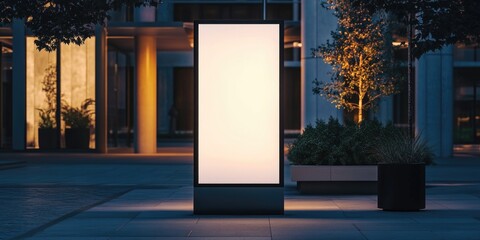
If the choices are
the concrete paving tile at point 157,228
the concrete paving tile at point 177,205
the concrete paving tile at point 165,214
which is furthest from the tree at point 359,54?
the concrete paving tile at point 157,228

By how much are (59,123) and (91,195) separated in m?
21.2

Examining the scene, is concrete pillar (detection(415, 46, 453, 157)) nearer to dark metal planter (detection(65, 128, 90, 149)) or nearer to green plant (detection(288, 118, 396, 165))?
dark metal planter (detection(65, 128, 90, 149))

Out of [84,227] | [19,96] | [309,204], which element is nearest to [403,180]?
[309,204]

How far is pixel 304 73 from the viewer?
34.9 metres

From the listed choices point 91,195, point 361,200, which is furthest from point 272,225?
point 91,195

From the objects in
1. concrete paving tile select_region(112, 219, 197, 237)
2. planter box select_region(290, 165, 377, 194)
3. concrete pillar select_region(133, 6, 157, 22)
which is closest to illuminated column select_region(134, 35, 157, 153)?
concrete pillar select_region(133, 6, 157, 22)

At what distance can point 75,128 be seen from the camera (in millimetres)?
39844

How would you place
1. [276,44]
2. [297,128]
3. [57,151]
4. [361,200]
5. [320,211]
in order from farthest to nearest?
[297,128] < [57,151] < [361,200] < [320,211] < [276,44]

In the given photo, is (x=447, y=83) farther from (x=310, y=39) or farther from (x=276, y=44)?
(x=276, y=44)

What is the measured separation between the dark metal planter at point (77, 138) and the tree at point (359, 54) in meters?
13.0

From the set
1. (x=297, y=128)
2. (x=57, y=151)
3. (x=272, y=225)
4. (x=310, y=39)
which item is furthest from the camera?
(x=297, y=128)

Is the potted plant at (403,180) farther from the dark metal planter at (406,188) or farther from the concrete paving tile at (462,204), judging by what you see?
the concrete paving tile at (462,204)

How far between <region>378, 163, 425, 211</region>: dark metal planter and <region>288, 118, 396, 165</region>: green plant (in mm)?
3515

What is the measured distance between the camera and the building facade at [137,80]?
35062mm
